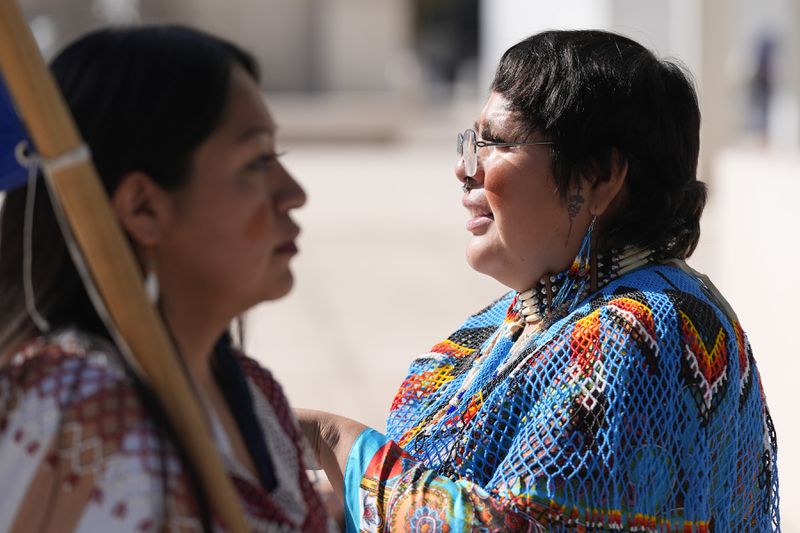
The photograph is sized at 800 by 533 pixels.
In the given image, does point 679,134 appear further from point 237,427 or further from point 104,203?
point 104,203

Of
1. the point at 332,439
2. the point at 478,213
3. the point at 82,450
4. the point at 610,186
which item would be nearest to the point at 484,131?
the point at 478,213

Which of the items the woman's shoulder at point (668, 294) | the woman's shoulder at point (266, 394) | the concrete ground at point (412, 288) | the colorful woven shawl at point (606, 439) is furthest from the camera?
the concrete ground at point (412, 288)

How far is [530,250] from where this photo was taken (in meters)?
2.39

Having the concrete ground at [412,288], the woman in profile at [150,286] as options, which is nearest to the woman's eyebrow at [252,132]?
the woman in profile at [150,286]

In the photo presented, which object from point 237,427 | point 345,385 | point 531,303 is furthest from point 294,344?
point 237,427

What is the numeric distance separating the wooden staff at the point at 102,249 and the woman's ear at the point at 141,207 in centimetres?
9

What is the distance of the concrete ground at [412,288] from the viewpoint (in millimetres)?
5410

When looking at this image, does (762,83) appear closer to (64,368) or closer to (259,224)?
(259,224)

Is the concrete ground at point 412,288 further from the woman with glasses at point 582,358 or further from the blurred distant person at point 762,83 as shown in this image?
the blurred distant person at point 762,83

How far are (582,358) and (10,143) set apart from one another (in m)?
1.05

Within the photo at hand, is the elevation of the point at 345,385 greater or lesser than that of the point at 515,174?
lesser

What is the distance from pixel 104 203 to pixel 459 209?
1186cm

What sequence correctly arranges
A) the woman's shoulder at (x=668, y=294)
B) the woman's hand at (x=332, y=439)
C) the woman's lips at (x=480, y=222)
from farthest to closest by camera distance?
the woman's lips at (x=480, y=222), the woman's hand at (x=332, y=439), the woman's shoulder at (x=668, y=294)

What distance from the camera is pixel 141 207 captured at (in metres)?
1.58
